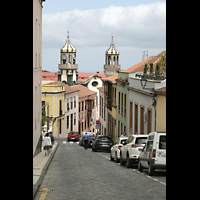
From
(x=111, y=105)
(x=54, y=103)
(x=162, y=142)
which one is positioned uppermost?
(x=54, y=103)

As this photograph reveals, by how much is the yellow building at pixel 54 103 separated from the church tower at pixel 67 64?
40199mm

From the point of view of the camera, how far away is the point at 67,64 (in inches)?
4729

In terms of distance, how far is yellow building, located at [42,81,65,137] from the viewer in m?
76.6

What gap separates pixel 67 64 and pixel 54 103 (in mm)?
43654

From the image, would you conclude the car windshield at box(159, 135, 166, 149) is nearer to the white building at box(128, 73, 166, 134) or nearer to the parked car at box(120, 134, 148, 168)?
the parked car at box(120, 134, 148, 168)

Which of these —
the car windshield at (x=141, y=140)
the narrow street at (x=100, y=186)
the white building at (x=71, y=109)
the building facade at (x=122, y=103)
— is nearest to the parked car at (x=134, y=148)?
the car windshield at (x=141, y=140)

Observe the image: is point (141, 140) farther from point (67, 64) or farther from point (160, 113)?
point (67, 64)

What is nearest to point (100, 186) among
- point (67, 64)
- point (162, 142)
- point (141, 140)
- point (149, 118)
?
point (162, 142)

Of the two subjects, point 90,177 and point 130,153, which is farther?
point 130,153

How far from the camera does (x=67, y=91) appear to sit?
84.6m

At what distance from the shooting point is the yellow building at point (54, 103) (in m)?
76.6
